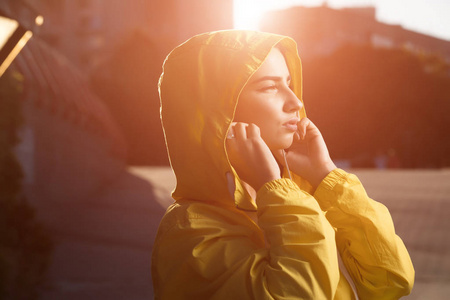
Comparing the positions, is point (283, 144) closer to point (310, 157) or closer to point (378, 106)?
point (310, 157)

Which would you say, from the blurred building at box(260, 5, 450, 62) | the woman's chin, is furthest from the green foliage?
the blurred building at box(260, 5, 450, 62)

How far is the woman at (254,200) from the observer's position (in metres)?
1.65

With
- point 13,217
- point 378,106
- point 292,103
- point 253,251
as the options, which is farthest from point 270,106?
point 378,106

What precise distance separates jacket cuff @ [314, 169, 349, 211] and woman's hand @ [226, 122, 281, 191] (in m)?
0.19

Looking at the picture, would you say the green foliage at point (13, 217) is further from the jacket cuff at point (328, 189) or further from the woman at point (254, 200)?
the jacket cuff at point (328, 189)

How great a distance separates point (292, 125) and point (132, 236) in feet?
27.2

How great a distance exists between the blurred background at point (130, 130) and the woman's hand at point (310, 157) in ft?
4.35

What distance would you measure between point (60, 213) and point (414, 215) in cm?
679

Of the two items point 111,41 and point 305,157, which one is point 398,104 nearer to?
point 111,41

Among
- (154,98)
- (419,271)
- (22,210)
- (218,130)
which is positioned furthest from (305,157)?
(154,98)

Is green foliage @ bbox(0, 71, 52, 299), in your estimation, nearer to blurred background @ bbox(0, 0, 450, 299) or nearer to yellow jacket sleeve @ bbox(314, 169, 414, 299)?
blurred background @ bbox(0, 0, 450, 299)

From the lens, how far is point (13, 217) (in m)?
4.93

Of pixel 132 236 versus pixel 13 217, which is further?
pixel 132 236

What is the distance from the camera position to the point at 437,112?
1400 inches
